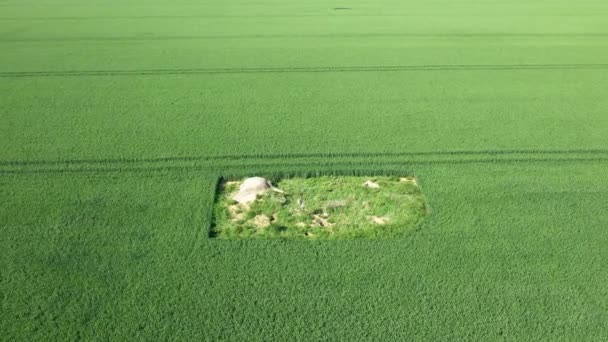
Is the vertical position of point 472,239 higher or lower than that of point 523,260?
higher

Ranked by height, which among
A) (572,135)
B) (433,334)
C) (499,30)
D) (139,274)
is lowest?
(433,334)

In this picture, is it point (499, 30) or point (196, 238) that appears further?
point (499, 30)

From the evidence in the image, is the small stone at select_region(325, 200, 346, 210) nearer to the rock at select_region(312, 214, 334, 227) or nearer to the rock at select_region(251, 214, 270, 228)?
the rock at select_region(312, 214, 334, 227)

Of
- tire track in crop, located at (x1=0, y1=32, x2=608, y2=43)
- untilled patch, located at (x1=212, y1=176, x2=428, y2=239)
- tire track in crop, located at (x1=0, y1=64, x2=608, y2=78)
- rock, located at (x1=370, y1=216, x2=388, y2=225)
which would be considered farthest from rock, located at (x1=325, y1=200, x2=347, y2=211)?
tire track in crop, located at (x1=0, y1=32, x2=608, y2=43)

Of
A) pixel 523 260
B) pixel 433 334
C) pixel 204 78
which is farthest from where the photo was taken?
pixel 204 78

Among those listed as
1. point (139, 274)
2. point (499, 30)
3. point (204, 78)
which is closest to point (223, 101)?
point (204, 78)

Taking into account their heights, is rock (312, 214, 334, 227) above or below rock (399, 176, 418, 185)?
below

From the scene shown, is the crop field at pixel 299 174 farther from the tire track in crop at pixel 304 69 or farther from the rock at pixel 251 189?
the rock at pixel 251 189

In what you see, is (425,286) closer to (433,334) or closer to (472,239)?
(433,334)
